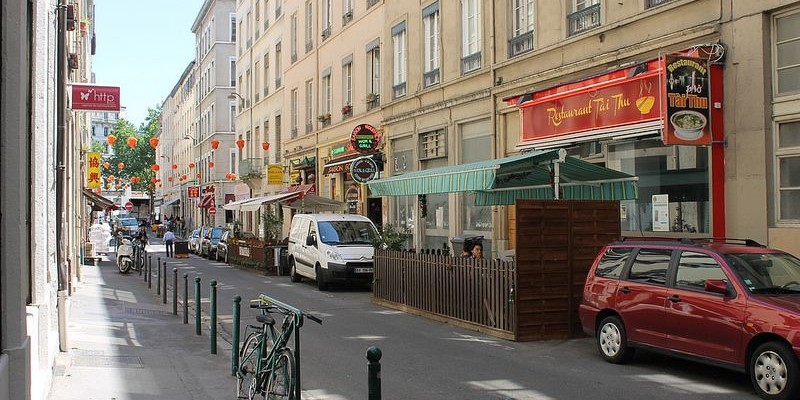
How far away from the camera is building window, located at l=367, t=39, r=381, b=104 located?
27333 millimetres

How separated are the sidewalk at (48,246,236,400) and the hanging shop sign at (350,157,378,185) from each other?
8.79 metres

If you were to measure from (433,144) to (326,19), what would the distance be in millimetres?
12280

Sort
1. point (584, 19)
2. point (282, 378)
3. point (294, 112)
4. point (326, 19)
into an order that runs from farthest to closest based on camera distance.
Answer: point (294, 112), point (326, 19), point (584, 19), point (282, 378)

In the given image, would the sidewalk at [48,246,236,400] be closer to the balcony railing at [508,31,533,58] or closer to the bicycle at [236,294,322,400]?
the bicycle at [236,294,322,400]

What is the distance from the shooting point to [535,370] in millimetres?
9227

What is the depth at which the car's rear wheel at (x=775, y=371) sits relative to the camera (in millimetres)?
7121


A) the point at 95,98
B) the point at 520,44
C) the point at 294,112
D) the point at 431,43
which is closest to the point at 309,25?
the point at 294,112

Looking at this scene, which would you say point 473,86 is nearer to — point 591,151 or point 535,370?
point 591,151

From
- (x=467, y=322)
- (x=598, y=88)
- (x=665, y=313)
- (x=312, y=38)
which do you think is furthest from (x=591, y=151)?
(x=312, y=38)

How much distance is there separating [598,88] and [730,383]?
310 inches

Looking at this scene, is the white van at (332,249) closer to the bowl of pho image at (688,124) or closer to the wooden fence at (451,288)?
the wooden fence at (451,288)

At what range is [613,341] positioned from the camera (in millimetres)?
9500

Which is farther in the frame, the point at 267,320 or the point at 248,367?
the point at 248,367

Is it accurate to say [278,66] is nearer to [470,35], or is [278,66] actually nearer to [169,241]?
[169,241]
